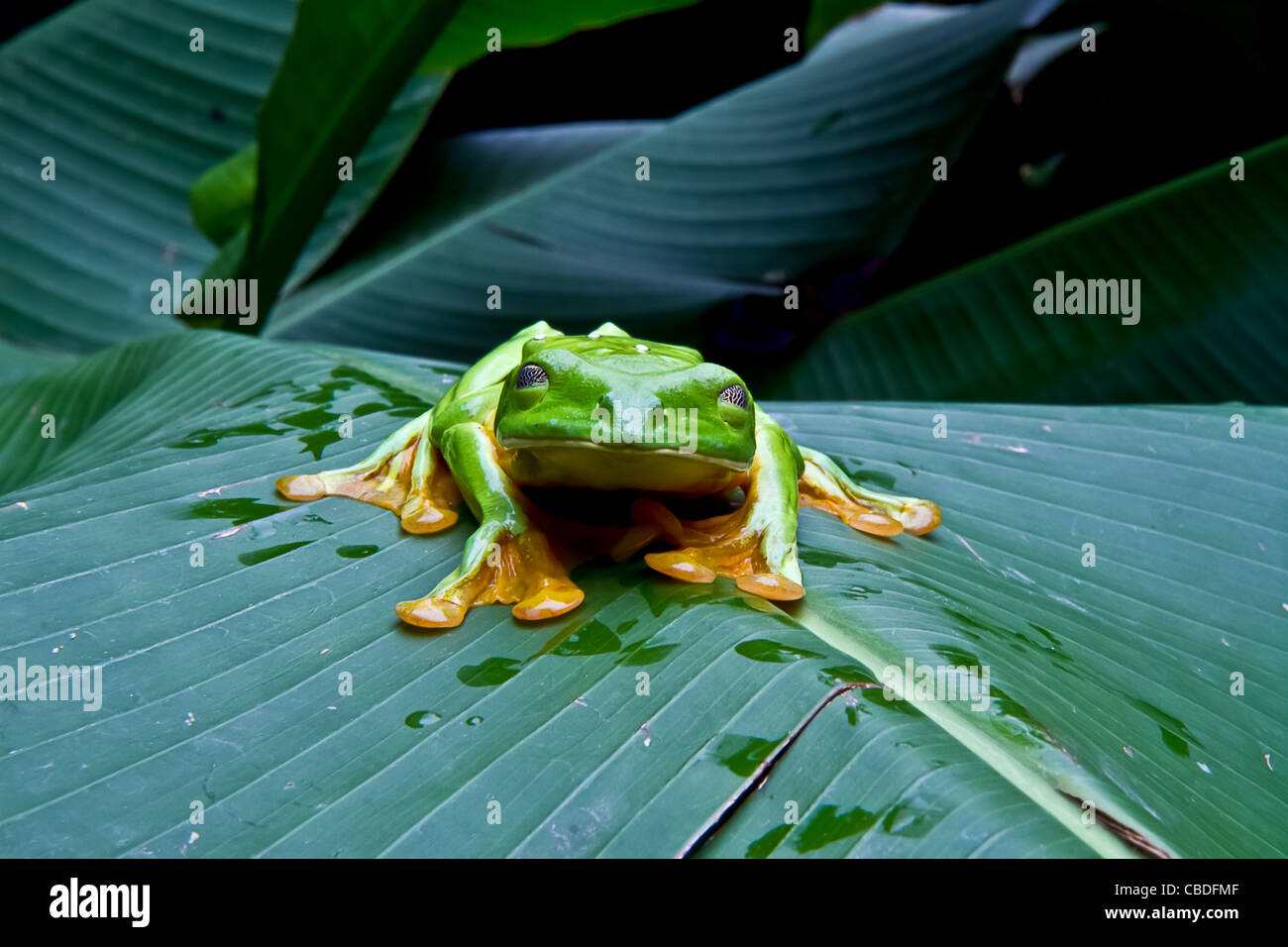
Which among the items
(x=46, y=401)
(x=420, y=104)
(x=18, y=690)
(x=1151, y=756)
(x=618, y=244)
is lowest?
(x=1151, y=756)

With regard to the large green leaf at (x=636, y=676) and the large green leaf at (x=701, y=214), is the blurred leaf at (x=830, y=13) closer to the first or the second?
the large green leaf at (x=701, y=214)

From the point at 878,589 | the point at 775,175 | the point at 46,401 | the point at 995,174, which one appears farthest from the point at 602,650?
the point at 995,174

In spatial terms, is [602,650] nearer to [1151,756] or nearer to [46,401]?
[1151,756]

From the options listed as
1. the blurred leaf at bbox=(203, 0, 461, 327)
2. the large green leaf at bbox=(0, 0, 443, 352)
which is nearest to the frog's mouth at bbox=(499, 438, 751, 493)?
the blurred leaf at bbox=(203, 0, 461, 327)

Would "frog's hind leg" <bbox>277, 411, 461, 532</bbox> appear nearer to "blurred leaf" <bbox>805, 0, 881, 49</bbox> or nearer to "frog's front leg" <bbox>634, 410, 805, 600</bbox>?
"frog's front leg" <bbox>634, 410, 805, 600</bbox>

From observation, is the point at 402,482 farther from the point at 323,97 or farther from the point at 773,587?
the point at 323,97

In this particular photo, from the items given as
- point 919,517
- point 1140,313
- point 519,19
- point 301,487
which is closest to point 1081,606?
point 919,517
